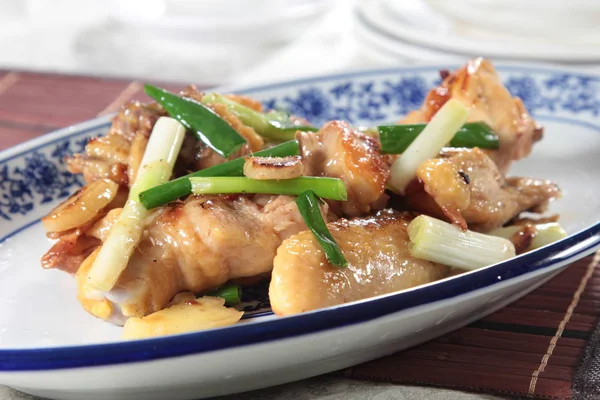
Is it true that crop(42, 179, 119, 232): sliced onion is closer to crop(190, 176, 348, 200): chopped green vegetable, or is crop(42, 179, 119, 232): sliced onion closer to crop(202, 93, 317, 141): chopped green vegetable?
crop(190, 176, 348, 200): chopped green vegetable

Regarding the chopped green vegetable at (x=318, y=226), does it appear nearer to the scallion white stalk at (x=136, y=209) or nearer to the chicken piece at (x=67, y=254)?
the scallion white stalk at (x=136, y=209)

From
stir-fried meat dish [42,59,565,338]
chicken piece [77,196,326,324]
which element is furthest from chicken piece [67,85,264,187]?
chicken piece [77,196,326,324]

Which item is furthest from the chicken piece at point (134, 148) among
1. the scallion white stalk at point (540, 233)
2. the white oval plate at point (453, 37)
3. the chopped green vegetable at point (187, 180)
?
the white oval plate at point (453, 37)

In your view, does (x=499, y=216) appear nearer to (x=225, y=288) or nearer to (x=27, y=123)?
(x=225, y=288)

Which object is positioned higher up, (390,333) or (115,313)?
(390,333)

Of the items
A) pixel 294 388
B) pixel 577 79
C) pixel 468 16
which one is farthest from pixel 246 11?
pixel 294 388

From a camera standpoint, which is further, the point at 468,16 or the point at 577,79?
the point at 468,16

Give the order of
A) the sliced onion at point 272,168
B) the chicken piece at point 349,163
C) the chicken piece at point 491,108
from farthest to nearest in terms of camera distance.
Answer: the chicken piece at point 491,108 < the chicken piece at point 349,163 < the sliced onion at point 272,168

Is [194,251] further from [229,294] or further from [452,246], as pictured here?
[452,246]
